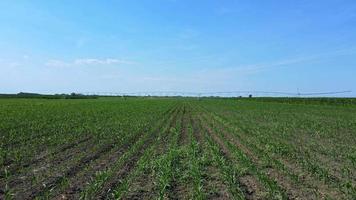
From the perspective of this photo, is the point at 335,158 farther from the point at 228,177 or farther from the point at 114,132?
the point at 114,132

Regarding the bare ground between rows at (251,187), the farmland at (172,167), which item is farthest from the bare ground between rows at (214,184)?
the bare ground between rows at (251,187)

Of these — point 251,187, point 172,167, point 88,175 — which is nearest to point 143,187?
point 88,175

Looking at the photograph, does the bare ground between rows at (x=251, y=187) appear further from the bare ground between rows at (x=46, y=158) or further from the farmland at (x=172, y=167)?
the bare ground between rows at (x=46, y=158)

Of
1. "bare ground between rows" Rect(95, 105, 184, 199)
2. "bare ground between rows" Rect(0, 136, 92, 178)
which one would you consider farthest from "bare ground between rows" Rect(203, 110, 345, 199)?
"bare ground between rows" Rect(0, 136, 92, 178)

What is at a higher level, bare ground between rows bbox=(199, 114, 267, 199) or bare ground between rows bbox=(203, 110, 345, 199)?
bare ground between rows bbox=(199, 114, 267, 199)

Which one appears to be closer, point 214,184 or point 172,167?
point 214,184

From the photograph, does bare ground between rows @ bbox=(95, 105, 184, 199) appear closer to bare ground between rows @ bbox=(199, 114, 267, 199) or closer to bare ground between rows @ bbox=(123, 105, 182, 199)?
bare ground between rows @ bbox=(123, 105, 182, 199)

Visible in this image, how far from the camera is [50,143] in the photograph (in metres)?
16.6

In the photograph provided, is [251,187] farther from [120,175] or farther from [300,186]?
[120,175]

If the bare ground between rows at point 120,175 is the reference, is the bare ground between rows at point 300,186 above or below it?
below

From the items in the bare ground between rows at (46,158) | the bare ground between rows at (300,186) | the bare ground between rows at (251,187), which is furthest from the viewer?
the bare ground between rows at (46,158)

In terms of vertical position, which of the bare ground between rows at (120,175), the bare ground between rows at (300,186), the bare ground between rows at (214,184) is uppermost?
the bare ground between rows at (120,175)

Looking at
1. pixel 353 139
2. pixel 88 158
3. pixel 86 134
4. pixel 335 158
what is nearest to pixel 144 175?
pixel 88 158

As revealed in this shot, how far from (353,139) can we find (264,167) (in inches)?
352
